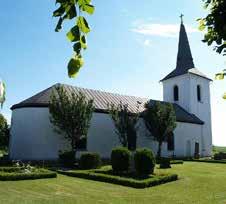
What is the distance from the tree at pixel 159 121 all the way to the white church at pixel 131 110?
167cm

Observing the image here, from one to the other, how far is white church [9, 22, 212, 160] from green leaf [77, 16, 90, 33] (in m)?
29.9

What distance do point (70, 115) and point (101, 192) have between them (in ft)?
45.6

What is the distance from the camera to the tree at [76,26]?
6.33 ft

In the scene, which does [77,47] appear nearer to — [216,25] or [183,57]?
[216,25]

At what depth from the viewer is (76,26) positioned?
1.96 metres

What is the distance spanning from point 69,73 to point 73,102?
1094 inches

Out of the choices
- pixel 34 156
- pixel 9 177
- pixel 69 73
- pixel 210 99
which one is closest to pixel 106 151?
pixel 34 156

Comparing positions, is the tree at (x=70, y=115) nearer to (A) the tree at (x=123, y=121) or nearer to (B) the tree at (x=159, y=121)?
(A) the tree at (x=123, y=121)

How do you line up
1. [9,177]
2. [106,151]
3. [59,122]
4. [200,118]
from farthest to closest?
[200,118] < [106,151] < [59,122] < [9,177]

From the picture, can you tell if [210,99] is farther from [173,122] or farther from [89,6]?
[89,6]

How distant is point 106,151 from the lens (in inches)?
1373

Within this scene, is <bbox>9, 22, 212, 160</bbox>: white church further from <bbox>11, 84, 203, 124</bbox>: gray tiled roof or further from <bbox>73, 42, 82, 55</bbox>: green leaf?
<bbox>73, 42, 82, 55</bbox>: green leaf

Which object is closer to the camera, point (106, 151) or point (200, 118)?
point (106, 151)

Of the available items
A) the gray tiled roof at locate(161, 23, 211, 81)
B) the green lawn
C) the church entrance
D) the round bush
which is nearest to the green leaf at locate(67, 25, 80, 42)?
the green lawn
